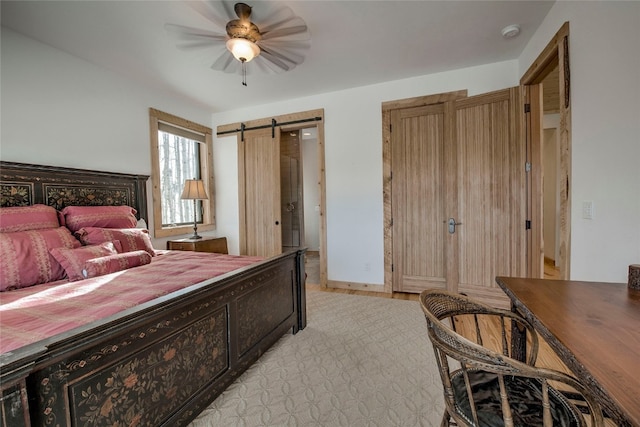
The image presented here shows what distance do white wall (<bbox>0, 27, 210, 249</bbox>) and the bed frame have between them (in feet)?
0.83

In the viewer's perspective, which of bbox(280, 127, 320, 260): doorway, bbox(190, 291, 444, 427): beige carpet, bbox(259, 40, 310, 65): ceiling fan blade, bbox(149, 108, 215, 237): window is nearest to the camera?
bbox(190, 291, 444, 427): beige carpet

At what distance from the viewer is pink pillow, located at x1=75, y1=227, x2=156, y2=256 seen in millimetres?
2252

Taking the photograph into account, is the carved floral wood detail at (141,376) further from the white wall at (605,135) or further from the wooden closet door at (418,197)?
the wooden closet door at (418,197)

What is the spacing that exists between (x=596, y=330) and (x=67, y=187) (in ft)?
12.2

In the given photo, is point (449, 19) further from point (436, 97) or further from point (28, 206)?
point (28, 206)

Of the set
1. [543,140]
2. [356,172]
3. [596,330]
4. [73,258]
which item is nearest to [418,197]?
[356,172]

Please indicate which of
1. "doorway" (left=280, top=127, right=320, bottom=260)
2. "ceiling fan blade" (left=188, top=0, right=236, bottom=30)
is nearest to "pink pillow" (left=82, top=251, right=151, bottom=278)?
"ceiling fan blade" (left=188, top=0, right=236, bottom=30)

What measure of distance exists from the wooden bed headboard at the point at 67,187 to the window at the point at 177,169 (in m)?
0.33

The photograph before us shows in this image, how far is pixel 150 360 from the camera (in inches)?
47.2

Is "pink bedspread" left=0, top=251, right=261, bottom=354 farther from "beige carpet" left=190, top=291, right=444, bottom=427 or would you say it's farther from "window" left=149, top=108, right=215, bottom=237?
"window" left=149, top=108, right=215, bottom=237

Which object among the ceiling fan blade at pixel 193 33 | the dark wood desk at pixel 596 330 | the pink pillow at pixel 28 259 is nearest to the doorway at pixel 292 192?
the ceiling fan blade at pixel 193 33

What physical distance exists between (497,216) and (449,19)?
1.95 m

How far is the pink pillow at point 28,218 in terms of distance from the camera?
195cm

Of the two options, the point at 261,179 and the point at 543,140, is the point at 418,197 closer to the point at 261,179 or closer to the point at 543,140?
the point at 543,140
